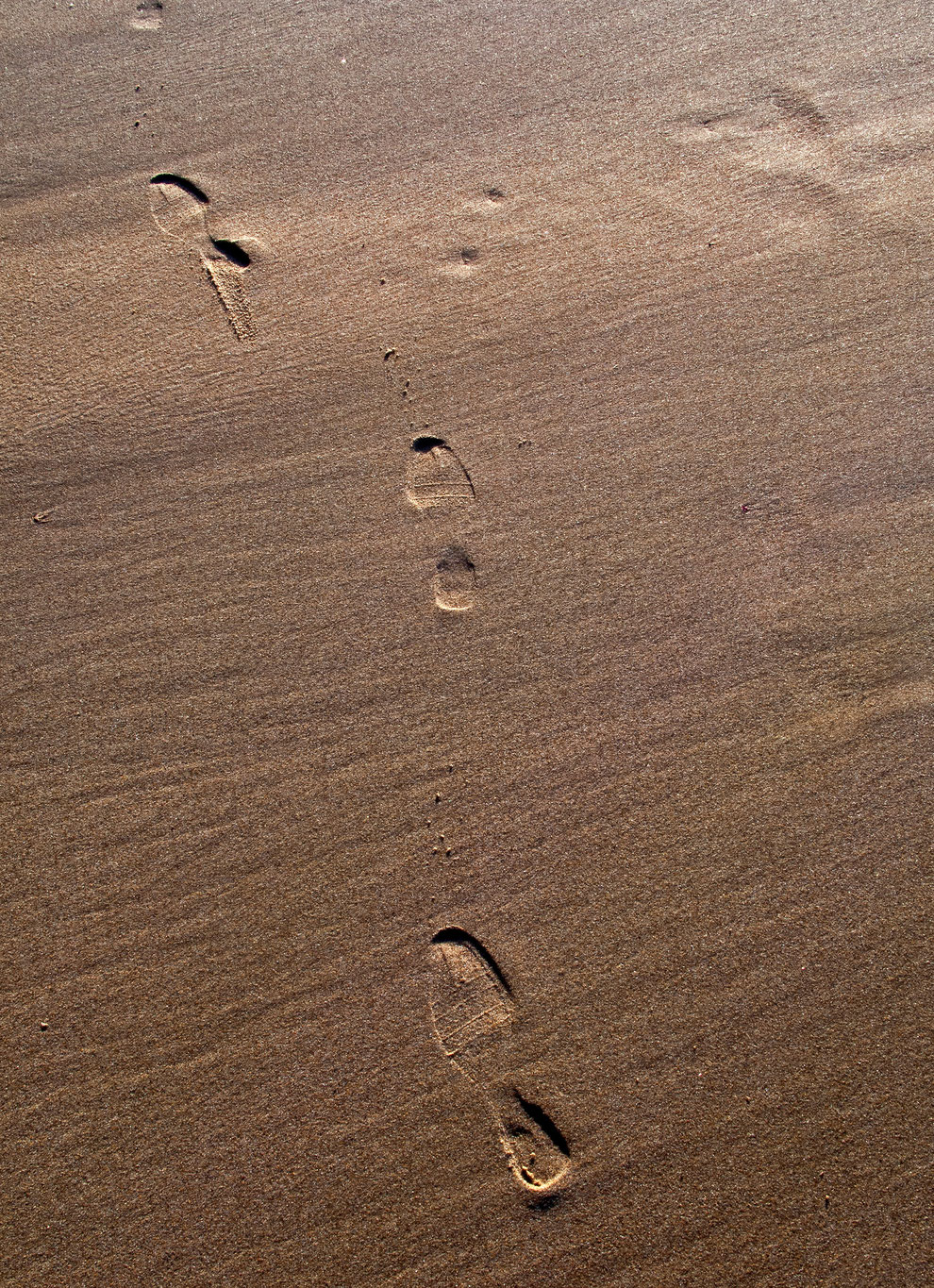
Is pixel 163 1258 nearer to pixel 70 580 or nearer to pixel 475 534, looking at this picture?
pixel 70 580

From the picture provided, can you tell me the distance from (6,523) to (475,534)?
1.27 metres

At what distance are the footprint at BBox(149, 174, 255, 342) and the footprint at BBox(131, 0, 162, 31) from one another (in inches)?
25.5

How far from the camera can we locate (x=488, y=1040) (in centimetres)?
187

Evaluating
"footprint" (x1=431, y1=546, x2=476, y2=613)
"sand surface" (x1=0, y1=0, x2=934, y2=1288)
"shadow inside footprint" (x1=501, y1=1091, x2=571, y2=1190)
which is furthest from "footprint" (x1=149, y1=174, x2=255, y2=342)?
"shadow inside footprint" (x1=501, y1=1091, x2=571, y2=1190)

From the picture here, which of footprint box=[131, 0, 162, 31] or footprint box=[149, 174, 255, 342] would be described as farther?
footprint box=[131, 0, 162, 31]

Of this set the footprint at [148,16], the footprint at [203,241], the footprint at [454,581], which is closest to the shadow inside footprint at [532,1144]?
the footprint at [454,581]

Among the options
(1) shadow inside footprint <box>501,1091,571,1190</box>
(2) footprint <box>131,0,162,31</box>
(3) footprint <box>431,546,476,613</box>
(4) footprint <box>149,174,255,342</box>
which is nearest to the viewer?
(1) shadow inside footprint <box>501,1091,571,1190</box>

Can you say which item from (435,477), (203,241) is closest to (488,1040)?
(435,477)

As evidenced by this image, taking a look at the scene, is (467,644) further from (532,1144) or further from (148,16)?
(148,16)

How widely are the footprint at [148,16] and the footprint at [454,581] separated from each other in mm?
2150

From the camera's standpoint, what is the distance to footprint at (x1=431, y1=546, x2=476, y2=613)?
2.19 m

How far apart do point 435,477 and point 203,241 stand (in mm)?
1076

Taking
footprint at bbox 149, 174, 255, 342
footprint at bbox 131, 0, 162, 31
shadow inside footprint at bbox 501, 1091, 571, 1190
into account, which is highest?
footprint at bbox 131, 0, 162, 31

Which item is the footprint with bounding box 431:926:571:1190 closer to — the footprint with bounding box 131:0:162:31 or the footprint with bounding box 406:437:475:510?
the footprint with bounding box 406:437:475:510
